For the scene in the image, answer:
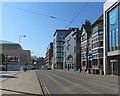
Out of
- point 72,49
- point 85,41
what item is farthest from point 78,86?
point 72,49

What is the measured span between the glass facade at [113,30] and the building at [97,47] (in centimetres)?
416

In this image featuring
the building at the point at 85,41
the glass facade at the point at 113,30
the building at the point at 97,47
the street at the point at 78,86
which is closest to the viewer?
the street at the point at 78,86

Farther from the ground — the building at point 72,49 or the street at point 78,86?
the building at point 72,49

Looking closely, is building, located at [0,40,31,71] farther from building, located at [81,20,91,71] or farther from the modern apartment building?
the modern apartment building

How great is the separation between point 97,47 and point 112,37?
6696mm

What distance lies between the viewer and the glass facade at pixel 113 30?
35.5 m

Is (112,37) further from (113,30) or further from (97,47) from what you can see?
(97,47)

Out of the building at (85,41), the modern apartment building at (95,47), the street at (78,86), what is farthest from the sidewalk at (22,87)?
the building at (85,41)

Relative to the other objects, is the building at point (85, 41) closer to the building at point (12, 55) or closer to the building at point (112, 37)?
the building at point (112, 37)

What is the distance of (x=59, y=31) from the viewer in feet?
389

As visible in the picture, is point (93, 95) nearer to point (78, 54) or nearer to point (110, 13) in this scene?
point (110, 13)

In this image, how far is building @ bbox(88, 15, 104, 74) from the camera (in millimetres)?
43094

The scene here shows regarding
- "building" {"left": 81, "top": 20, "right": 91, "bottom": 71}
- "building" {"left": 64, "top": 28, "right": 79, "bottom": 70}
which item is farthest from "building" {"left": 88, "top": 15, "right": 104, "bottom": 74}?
"building" {"left": 64, "top": 28, "right": 79, "bottom": 70}

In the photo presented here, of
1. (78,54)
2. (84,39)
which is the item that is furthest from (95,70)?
(78,54)
